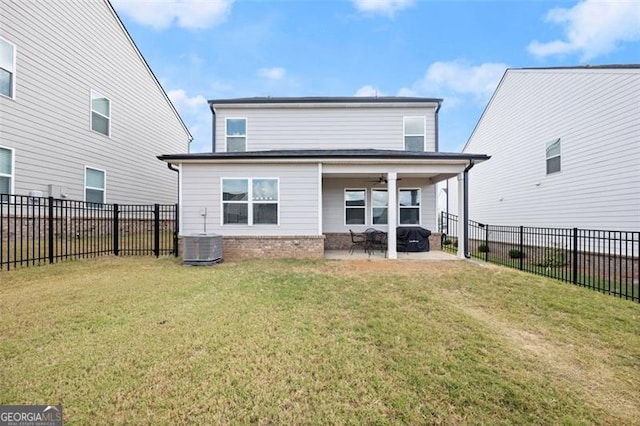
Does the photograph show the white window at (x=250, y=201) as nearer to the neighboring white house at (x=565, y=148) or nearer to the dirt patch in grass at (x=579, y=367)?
the dirt patch in grass at (x=579, y=367)

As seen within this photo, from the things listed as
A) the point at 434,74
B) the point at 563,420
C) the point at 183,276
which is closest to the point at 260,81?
the point at 434,74

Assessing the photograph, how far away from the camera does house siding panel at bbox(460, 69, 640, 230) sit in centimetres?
797

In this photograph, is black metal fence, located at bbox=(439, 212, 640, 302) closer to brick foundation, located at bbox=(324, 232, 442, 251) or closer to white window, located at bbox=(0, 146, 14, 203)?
brick foundation, located at bbox=(324, 232, 442, 251)

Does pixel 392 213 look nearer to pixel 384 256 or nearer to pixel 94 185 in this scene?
pixel 384 256

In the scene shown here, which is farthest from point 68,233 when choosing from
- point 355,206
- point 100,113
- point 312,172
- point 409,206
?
point 409,206

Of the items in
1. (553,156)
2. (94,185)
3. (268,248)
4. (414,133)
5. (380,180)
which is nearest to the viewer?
(268,248)

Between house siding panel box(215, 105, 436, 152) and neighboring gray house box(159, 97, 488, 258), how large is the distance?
0.05 metres

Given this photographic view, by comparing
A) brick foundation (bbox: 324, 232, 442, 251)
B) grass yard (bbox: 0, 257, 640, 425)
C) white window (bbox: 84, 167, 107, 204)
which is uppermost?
white window (bbox: 84, 167, 107, 204)

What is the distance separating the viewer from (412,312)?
4.27m

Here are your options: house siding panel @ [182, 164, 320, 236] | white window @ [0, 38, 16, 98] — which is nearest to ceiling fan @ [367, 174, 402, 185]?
house siding panel @ [182, 164, 320, 236]

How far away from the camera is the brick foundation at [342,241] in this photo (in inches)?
445

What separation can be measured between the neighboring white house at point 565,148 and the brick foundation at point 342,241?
4304 mm

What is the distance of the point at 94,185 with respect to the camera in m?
10.9

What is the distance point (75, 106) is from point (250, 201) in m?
8.00
